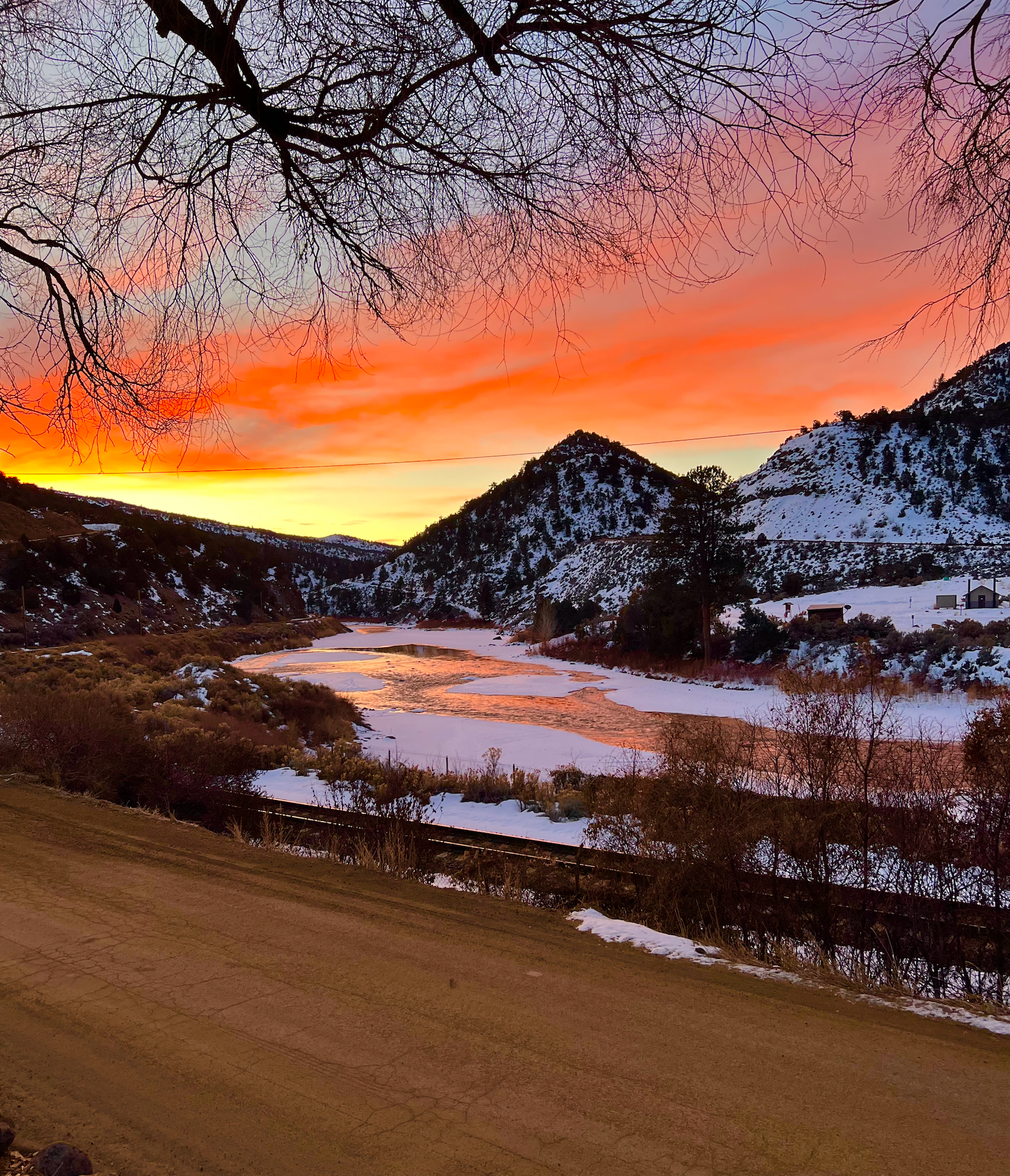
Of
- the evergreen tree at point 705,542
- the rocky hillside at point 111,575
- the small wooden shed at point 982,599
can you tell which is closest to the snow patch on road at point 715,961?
the evergreen tree at point 705,542

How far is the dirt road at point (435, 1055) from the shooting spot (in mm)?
2902

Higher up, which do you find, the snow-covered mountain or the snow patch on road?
the snow-covered mountain

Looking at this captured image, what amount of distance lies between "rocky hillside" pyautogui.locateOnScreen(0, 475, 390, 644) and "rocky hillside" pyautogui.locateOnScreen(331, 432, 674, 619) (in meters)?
36.6

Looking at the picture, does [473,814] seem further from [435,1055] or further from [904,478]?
[904,478]

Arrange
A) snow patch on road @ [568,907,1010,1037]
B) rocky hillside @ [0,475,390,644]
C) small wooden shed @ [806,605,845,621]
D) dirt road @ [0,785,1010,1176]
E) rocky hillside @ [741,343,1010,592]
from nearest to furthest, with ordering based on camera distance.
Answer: dirt road @ [0,785,1010,1176] → snow patch on road @ [568,907,1010,1037] → small wooden shed @ [806,605,845,621] → rocky hillside @ [0,475,390,644] → rocky hillside @ [741,343,1010,592]

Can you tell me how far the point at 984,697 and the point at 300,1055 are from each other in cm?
3458

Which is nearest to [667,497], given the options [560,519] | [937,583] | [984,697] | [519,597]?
[560,519]

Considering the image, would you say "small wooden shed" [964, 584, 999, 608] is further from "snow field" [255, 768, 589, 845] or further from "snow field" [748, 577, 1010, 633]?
"snow field" [255, 768, 589, 845]

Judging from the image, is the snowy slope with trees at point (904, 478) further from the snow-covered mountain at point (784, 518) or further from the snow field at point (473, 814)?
the snow field at point (473, 814)

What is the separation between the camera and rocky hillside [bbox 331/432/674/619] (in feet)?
421

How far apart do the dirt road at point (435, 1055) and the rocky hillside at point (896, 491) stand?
73229 millimetres

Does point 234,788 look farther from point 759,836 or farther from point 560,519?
point 560,519

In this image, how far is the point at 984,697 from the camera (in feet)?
103

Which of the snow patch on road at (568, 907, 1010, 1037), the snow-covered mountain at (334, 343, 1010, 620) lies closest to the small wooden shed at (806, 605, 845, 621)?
the snow-covered mountain at (334, 343, 1010, 620)
